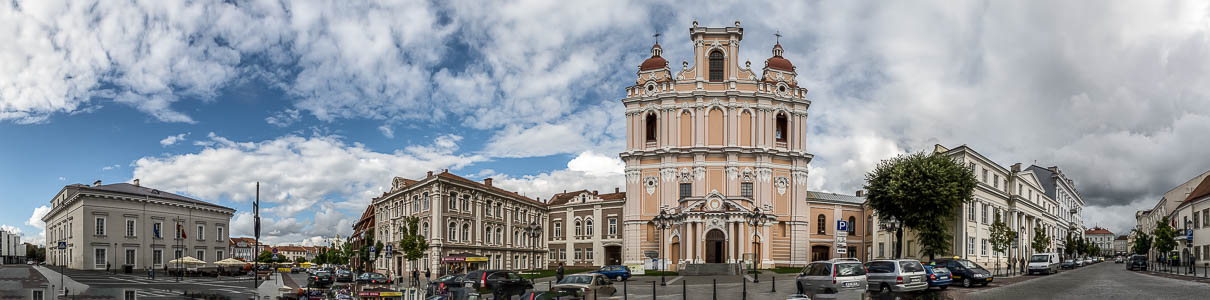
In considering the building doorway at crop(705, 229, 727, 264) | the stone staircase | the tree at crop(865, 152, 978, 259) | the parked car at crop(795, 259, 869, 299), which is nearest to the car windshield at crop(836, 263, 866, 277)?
the parked car at crop(795, 259, 869, 299)

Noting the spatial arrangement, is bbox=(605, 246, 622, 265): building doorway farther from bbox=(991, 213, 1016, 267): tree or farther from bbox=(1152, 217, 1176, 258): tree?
bbox=(1152, 217, 1176, 258): tree

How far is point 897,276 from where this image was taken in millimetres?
26438

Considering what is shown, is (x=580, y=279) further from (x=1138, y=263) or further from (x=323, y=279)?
(x=1138, y=263)

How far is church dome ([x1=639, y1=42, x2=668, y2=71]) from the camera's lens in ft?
233

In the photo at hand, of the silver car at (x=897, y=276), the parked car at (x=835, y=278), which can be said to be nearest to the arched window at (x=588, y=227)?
the parked car at (x=835, y=278)

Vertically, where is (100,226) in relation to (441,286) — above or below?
below

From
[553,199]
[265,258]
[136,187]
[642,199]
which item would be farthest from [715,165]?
[265,258]

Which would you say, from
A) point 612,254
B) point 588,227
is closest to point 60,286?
point 588,227

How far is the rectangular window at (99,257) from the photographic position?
64.6 meters

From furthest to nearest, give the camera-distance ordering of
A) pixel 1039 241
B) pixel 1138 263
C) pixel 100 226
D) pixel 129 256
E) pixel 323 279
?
1. pixel 129 256
2. pixel 1039 241
3. pixel 100 226
4. pixel 1138 263
5. pixel 323 279

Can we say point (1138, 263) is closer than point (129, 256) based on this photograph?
Yes

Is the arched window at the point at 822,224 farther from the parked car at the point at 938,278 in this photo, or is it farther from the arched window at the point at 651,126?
the parked car at the point at 938,278

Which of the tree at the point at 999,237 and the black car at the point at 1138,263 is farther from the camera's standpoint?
the black car at the point at 1138,263

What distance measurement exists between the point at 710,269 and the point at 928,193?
54.2 ft
